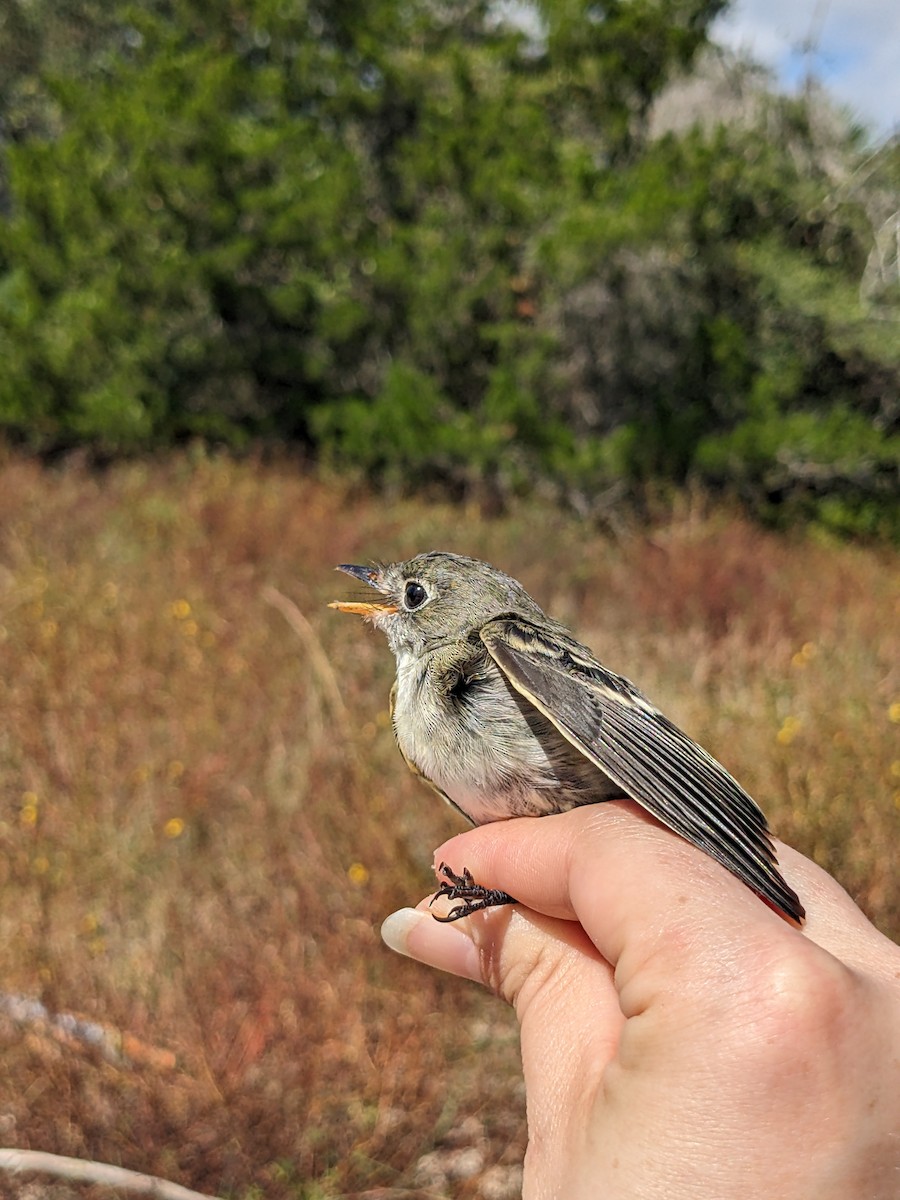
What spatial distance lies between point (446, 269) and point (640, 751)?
370 inches

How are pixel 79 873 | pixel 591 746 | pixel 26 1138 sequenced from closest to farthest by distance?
1. pixel 591 746
2. pixel 26 1138
3. pixel 79 873

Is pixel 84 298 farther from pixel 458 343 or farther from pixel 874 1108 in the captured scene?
pixel 874 1108

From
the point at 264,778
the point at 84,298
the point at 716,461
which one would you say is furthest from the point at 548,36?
the point at 264,778

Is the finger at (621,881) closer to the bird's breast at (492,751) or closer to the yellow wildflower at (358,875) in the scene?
the bird's breast at (492,751)

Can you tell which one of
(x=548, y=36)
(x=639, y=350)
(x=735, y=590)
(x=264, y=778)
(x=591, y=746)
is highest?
(x=548, y=36)

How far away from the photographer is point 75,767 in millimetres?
4246

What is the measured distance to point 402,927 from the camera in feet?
6.70

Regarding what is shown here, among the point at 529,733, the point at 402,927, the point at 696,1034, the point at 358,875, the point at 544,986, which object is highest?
the point at 529,733

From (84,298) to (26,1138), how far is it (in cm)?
949

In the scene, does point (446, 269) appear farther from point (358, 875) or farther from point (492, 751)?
point (492, 751)

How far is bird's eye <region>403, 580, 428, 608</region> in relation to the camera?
7.16ft

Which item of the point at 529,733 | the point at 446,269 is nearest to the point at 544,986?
the point at 529,733

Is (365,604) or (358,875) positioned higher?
(365,604)

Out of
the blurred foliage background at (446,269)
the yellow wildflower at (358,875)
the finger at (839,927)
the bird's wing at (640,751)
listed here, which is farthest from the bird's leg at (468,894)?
the blurred foliage background at (446,269)
